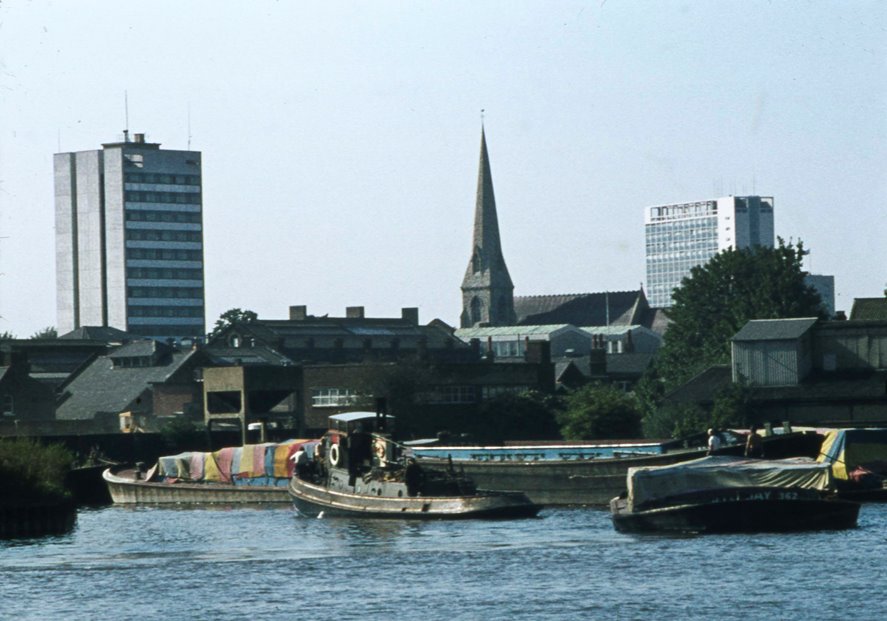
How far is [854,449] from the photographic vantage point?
8250 centimetres

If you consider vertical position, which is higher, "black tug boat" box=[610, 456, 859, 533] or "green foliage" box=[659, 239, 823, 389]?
"green foliage" box=[659, 239, 823, 389]

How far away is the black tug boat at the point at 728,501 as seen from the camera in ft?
195

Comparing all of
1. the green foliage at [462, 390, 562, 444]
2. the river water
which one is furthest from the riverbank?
the green foliage at [462, 390, 562, 444]

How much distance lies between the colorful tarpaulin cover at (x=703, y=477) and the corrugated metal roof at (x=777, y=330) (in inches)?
1697

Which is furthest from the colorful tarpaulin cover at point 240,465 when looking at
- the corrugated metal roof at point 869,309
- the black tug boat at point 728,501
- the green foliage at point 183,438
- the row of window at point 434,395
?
the corrugated metal roof at point 869,309

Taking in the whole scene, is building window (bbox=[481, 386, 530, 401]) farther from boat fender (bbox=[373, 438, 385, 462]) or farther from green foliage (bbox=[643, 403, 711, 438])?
boat fender (bbox=[373, 438, 385, 462])

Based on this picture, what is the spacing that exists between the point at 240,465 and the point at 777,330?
33.8 m

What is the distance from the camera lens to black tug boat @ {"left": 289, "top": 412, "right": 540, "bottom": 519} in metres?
65.9

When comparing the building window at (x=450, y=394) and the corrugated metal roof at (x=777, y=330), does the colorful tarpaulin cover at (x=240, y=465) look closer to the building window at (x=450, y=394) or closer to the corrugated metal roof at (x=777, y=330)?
the building window at (x=450, y=394)

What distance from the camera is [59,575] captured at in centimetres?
5188

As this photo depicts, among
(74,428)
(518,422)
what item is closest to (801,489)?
(518,422)

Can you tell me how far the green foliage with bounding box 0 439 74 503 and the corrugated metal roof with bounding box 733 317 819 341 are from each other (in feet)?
159

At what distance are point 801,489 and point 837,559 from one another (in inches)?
392

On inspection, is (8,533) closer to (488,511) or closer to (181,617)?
(488,511)
